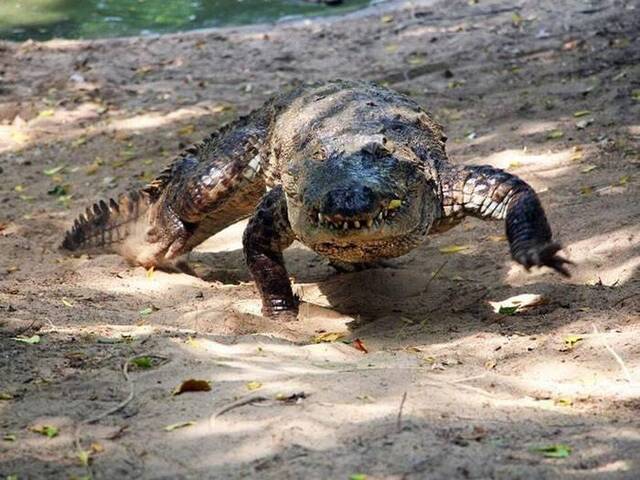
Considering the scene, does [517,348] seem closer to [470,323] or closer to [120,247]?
[470,323]

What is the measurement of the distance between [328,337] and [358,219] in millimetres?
956

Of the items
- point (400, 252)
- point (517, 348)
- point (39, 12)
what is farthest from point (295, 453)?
point (39, 12)

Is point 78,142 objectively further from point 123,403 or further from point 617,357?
point 617,357

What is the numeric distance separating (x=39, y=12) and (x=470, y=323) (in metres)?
11.2

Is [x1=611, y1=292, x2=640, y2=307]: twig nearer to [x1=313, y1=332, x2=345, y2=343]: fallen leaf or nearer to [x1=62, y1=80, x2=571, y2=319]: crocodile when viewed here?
[x1=62, y1=80, x2=571, y2=319]: crocodile

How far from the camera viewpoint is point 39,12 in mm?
15016

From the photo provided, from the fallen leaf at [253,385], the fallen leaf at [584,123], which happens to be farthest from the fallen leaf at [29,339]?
the fallen leaf at [584,123]

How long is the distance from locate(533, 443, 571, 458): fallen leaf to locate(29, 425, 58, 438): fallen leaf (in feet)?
5.67

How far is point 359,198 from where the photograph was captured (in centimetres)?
512

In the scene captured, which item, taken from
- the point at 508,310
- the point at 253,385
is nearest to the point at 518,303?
the point at 508,310

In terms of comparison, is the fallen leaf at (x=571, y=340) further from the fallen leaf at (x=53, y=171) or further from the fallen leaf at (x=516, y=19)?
the fallen leaf at (x=516, y=19)

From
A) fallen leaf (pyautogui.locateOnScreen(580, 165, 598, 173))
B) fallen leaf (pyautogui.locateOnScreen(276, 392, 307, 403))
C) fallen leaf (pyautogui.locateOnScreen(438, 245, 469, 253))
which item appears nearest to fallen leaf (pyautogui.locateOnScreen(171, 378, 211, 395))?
fallen leaf (pyautogui.locateOnScreen(276, 392, 307, 403))

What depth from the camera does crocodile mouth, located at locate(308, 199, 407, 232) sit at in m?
5.11

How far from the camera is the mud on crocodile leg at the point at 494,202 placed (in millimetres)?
5609
